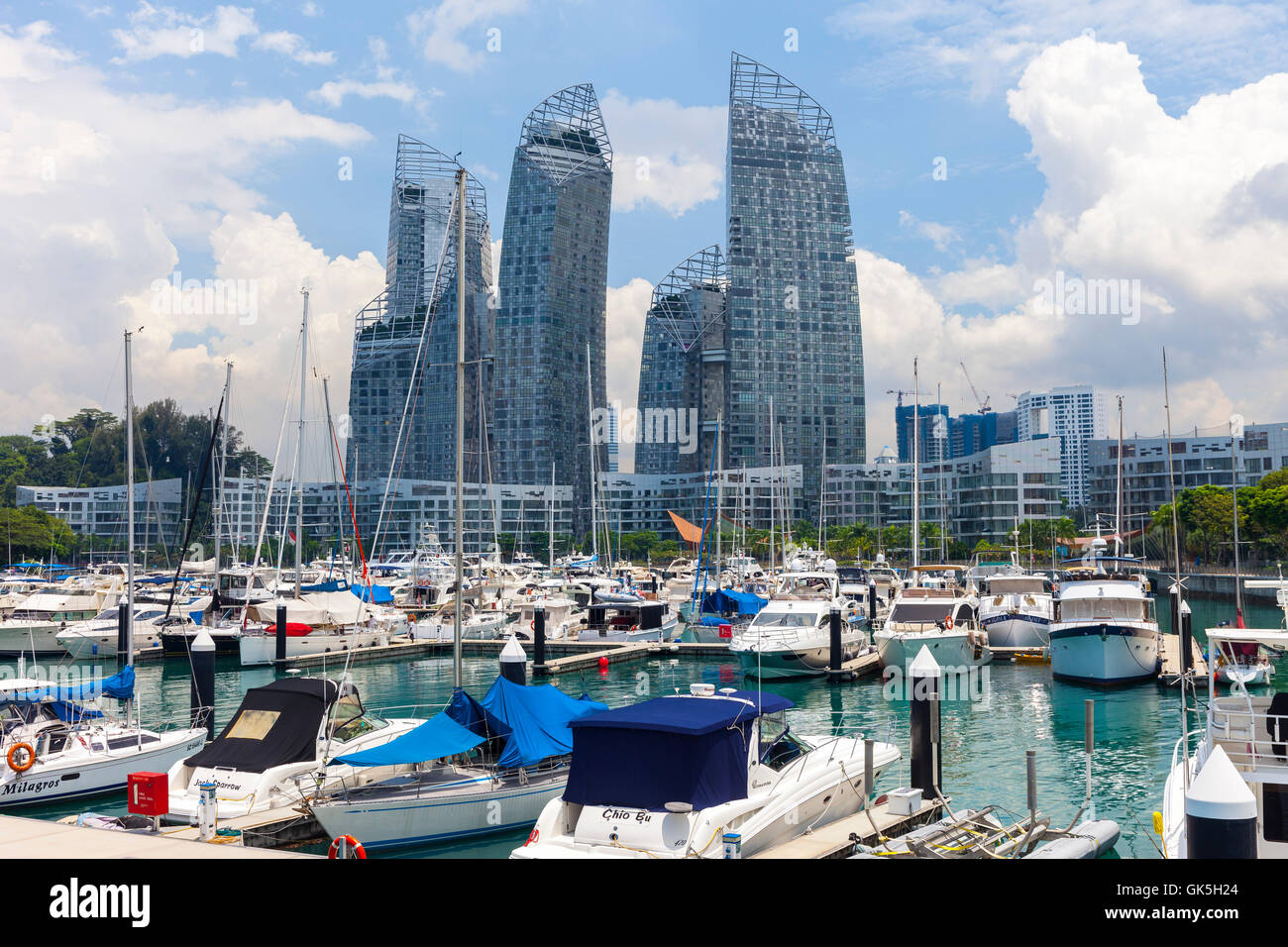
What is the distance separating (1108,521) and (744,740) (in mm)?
138434

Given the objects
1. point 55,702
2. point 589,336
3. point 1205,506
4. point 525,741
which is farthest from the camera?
point 589,336

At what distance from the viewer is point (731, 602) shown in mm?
58156

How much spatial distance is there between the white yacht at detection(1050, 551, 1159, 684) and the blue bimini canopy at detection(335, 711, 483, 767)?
24.4m

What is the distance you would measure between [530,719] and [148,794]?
21.3ft

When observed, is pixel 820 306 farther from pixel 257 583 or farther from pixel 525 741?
pixel 525 741

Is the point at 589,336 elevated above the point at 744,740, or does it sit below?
above

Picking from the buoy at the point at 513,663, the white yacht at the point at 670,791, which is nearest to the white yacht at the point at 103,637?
the buoy at the point at 513,663

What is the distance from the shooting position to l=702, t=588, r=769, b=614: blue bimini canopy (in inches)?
2201

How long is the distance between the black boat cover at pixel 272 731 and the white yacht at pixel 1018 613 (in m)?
31.5

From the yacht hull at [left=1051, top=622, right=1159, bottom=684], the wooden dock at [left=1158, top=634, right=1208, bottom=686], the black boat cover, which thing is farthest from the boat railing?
the yacht hull at [left=1051, top=622, right=1159, bottom=684]

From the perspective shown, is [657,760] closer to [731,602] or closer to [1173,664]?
[1173,664]

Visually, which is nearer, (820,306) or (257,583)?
(257,583)

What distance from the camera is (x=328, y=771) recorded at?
19.9 metres
